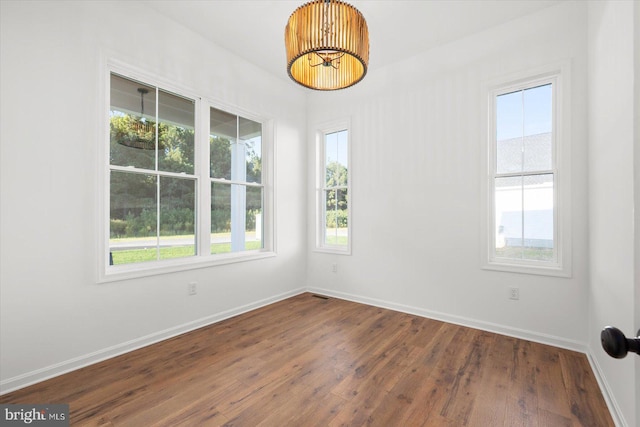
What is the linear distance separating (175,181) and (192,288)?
1128 mm

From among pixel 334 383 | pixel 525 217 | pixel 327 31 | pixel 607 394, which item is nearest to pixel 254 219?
pixel 334 383

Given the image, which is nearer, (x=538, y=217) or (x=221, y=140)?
(x=538, y=217)

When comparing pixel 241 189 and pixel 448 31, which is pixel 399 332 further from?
pixel 448 31

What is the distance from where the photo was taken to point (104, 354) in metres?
2.41

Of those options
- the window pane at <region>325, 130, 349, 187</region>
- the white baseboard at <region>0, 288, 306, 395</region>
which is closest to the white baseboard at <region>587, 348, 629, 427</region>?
the window pane at <region>325, 130, 349, 187</region>

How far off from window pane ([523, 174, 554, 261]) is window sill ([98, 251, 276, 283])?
9.85ft

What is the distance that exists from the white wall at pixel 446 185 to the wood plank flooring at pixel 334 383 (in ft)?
1.14

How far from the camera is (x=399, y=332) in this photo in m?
2.96

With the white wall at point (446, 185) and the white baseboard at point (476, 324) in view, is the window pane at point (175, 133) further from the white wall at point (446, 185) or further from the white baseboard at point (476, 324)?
the white baseboard at point (476, 324)

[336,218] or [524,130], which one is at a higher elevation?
[524,130]

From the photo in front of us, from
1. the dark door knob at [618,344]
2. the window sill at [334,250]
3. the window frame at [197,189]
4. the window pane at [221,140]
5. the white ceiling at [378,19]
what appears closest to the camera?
the dark door knob at [618,344]

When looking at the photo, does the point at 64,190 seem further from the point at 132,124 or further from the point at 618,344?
the point at 618,344

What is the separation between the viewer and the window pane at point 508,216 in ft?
9.58

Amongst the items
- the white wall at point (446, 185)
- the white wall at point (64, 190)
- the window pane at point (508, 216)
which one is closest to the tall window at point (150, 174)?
the white wall at point (64, 190)
